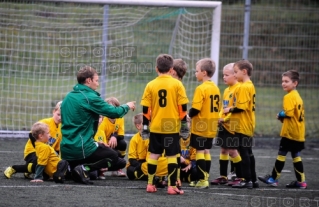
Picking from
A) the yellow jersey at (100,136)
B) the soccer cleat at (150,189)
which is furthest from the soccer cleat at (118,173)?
the soccer cleat at (150,189)

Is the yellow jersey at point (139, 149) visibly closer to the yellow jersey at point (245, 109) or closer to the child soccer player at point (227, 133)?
the child soccer player at point (227, 133)

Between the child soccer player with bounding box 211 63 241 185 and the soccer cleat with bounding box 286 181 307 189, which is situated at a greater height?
the child soccer player with bounding box 211 63 241 185

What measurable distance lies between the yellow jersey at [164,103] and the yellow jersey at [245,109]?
3.31 ft

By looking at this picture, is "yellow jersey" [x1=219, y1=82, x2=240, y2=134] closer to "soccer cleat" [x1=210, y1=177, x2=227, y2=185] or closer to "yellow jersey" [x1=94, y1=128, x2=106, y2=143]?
"soccer cleat" [x1=210, y1=177, x2=227, y2=185]

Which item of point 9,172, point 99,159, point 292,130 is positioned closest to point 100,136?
point 99,159

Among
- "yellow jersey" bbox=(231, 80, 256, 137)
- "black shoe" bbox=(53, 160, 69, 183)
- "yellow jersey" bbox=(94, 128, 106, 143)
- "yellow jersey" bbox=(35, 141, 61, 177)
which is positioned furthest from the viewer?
"yellow jersey" bbox=(94, 128, 106, 143)

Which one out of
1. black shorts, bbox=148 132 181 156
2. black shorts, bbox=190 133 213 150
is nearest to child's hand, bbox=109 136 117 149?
black shorts, bbox=190 133 213 150

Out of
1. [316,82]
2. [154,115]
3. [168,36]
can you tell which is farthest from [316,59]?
[154,115]

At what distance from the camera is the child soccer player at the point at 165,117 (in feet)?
25.0

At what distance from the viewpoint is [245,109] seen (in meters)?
8.44

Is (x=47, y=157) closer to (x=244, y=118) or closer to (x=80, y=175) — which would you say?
(x=80, y=175)

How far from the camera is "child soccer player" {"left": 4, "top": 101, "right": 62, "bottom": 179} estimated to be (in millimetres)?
8179

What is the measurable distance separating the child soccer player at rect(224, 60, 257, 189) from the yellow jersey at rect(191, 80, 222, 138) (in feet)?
1.17

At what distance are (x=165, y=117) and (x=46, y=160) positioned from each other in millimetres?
1557
